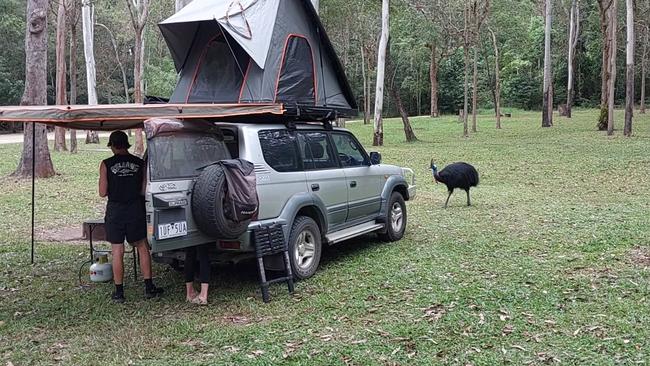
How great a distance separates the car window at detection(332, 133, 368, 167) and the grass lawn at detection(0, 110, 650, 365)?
1.21m

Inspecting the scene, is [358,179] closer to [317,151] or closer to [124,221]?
[317,151]

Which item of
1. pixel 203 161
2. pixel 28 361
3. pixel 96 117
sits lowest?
pixel 28 361

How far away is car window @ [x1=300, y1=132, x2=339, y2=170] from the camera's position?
24.3ft

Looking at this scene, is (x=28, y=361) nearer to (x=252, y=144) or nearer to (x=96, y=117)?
(x=96, y=117)

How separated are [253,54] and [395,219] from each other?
308 cm

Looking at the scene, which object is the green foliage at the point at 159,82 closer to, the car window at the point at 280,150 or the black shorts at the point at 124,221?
the car window at the point at 280,150

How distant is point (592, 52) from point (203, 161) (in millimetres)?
49002

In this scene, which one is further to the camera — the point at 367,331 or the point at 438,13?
the point at 438,13

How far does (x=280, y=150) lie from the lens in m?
6.91

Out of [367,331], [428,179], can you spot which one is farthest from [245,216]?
[428,179]

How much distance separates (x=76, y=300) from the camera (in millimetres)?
6480

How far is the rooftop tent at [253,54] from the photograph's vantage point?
868 centimetres

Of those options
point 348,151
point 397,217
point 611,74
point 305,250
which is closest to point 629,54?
point 611,74

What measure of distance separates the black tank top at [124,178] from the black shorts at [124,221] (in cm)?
6
